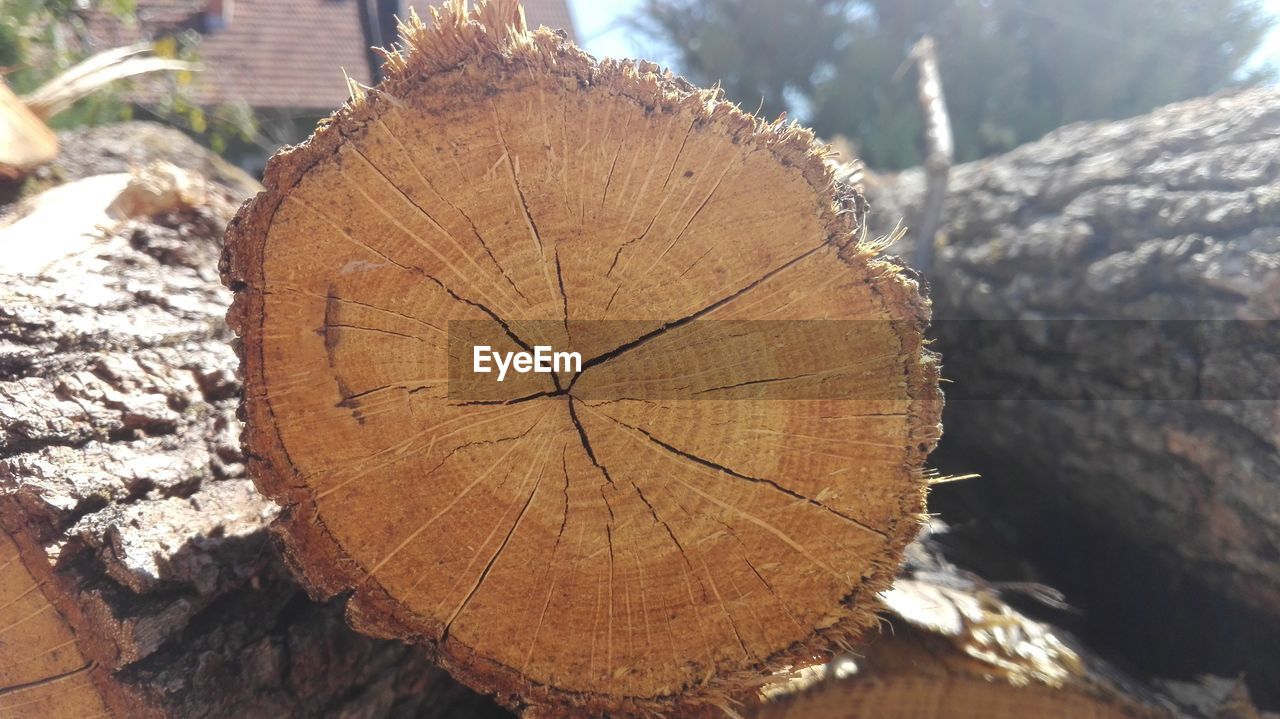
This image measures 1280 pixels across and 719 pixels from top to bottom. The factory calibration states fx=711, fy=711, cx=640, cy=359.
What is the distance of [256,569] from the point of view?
1.40 m

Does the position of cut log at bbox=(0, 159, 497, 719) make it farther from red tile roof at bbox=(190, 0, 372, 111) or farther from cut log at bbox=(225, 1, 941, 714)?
red tile roof at bbox=(190, 0, 372, 111)

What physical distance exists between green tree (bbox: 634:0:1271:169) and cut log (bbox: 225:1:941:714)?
667 centimetres

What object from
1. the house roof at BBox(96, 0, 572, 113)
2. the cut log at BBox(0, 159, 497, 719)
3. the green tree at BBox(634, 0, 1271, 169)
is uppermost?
the green tree at BBox(634, 0, 1271, 169)

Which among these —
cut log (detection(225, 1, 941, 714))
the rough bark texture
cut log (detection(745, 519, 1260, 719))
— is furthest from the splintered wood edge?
the rough bark texture

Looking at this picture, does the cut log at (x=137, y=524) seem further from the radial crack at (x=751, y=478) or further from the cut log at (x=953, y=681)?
the cut log at (x=953, y=681)

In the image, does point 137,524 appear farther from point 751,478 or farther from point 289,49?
point 289,49

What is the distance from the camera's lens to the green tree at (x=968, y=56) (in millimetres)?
7938

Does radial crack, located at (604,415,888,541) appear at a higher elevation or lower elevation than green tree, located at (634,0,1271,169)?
lower

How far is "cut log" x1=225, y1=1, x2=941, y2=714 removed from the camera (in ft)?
3.61

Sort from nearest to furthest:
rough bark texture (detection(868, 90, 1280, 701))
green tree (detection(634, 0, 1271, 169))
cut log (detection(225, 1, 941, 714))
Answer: cut log (detection(225, 1, 941, 714)) → rough bark texture (detection(868, 90, 1280, 701)) → green tree (detection(634, 0, 1271, 169))

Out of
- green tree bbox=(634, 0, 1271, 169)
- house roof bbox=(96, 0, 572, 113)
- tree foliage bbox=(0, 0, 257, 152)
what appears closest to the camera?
tree foliage bbox=(0, 0, 257, 152)

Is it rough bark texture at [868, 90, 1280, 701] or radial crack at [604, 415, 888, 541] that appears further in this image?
rough bark texture at [868, 90, 1280, 701]

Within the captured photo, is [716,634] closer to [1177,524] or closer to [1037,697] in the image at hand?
[1037,697]

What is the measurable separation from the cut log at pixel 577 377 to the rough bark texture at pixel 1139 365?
3.79 ft
